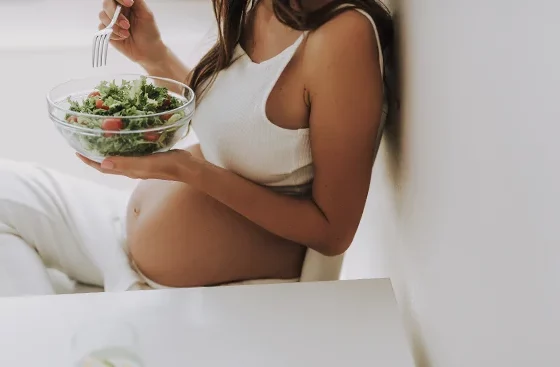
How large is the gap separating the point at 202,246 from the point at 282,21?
38 centimetres

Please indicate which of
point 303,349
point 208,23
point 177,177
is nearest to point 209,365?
point 303,349

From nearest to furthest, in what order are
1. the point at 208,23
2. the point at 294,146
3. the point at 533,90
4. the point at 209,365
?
the point at 533,90 → the point at 209,365 → the point at 294,146 → the point at 208,23

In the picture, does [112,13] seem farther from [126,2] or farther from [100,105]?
[100,105]

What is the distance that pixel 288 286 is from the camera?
0.92 m

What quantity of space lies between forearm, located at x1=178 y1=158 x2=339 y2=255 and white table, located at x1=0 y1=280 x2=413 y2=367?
0.47 feet

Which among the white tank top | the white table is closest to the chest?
the white tank top

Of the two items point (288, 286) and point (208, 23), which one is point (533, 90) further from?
point (208, 23)

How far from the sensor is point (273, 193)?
1.06 meters

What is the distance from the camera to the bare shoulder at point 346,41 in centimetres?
93

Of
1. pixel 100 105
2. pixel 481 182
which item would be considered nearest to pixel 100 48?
→ pixel 100 105

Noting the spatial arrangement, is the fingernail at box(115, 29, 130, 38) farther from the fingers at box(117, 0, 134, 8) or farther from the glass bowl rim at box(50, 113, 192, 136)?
the glass bowl rim at box(50, 113, 192, 136)

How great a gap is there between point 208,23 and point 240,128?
988 millimetres

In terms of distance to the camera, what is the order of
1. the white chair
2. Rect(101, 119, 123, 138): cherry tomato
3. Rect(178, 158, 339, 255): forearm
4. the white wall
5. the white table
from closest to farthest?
the white wall < the white table < Rect(101, 119, 123, 138): cherry tomato < Rect(178, 158, 339, 255): forearm < the white chair

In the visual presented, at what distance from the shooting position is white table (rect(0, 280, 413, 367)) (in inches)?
31.1
